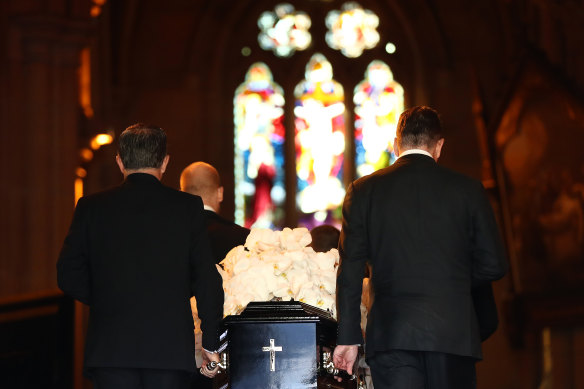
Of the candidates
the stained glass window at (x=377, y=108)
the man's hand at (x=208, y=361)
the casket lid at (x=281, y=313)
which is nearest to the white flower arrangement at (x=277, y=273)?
the casket lid at (x=281, y=313)

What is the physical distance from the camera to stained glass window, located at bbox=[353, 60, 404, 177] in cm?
1527

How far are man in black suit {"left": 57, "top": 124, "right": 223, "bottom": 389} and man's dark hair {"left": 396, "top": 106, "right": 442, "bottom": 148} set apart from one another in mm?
929

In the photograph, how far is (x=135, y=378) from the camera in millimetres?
3729

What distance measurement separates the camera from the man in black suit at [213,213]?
220 inches

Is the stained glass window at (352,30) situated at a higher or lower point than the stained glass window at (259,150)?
higher

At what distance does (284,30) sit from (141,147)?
11676 millimetres

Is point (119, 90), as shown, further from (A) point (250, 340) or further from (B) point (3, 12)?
(A) point (250, 340)

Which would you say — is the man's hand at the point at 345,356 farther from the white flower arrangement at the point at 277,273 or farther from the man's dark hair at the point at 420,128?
the man's dark hair at the point at 420,128

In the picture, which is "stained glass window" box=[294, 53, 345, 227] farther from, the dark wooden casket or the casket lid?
the dark wooden casket

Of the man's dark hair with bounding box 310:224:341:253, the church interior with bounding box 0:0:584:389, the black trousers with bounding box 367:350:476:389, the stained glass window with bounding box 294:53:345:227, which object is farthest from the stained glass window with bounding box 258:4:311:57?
the black trousers with bounding box 367:350:476:389

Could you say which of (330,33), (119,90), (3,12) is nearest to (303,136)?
(330,33)

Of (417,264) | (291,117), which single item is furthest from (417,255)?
(291,117)

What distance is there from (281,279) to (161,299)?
102cm

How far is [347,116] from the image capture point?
15.3 metres
